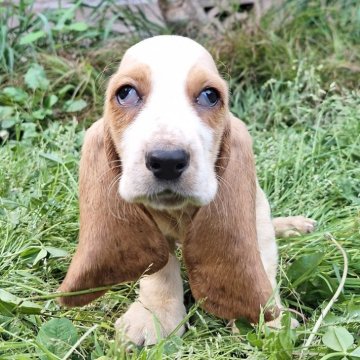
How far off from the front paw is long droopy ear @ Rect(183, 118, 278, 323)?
8.1 inches

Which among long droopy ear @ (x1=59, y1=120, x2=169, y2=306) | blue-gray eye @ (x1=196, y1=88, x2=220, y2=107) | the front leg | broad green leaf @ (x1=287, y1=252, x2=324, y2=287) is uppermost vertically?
blue-gray eye @ (x1=196, y1=88, x2=220, y2=107)

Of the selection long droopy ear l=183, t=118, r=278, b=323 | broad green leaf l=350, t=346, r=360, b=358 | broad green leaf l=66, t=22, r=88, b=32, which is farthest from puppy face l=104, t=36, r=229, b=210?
broad green leaf l=66, t=22, r=88, b=32

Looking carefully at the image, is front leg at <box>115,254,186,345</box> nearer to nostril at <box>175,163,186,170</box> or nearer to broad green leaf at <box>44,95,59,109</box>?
nostril at <box>175,163,186,170</box>

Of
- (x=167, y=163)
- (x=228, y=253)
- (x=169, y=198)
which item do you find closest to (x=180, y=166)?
(x=167, y=163)

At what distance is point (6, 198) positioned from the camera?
352 centimetres

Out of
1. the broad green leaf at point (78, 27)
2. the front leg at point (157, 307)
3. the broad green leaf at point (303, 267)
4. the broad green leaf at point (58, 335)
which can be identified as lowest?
the broad green leaf at point (303, 267)

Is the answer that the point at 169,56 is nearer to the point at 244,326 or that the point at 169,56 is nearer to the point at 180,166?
the point at 180,166

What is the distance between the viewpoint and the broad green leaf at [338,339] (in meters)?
2.29

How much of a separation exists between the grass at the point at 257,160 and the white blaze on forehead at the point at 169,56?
563mm

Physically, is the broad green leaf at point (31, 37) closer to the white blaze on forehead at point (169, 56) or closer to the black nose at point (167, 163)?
the white blaze on forehead at point (169, 56)

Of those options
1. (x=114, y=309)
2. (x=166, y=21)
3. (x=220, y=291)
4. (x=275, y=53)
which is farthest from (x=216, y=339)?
(x=166, y=21)

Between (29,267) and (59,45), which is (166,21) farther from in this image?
(29,267)

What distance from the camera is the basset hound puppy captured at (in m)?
2.24

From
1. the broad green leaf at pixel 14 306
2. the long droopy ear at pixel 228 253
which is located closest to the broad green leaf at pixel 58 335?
the broad green leaf at pixel 14 306
